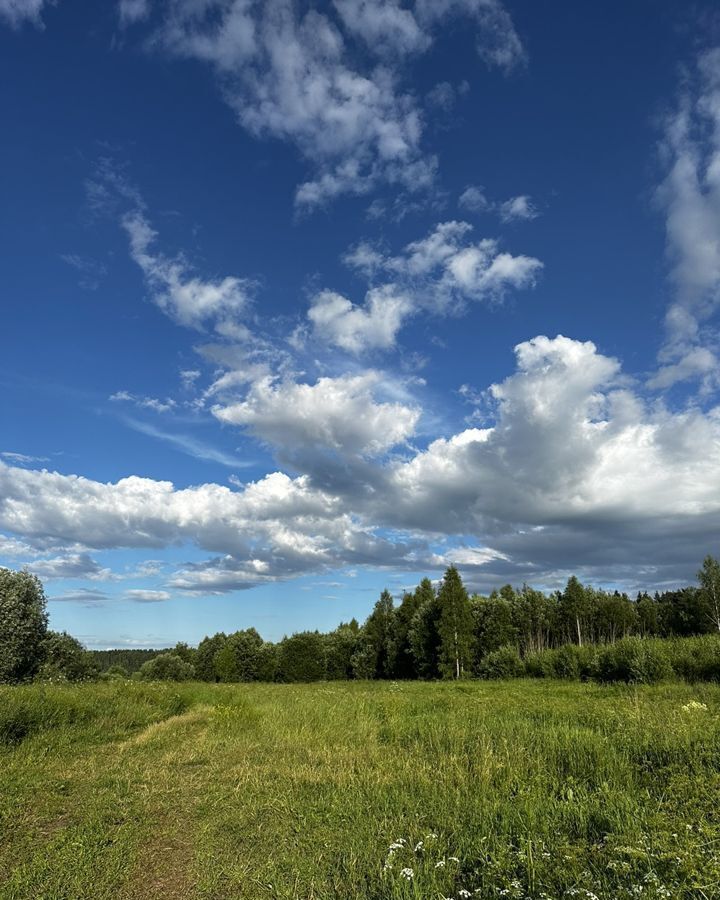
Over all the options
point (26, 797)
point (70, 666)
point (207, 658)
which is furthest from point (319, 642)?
point (26, 797)

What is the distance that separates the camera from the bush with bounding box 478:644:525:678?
139ft

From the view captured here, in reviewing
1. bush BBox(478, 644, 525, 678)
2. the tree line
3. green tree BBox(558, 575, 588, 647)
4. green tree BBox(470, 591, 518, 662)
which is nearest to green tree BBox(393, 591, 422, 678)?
the tree line

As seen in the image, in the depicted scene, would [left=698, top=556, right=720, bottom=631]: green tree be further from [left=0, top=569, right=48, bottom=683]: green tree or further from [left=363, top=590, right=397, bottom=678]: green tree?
[left=0, top=569, right=48, bottom=683]: green tree

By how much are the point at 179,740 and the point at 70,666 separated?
1138 inches

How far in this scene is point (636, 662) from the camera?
2711 centimetres

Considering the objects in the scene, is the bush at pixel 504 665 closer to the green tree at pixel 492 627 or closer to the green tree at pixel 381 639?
the green tree at pixel 492 627

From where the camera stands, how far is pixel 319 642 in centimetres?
8162

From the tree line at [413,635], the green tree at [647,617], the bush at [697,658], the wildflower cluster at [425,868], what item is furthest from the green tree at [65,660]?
the green tree at [647,617]

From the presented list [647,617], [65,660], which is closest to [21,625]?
[65,660]

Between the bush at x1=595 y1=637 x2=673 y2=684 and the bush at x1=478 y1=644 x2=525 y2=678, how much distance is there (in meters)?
12.2

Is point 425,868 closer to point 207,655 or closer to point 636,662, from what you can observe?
point 636,662

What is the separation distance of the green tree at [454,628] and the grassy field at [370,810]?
44322mm

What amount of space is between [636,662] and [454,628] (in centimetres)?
3149

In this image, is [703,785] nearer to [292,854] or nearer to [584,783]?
[584,783]
